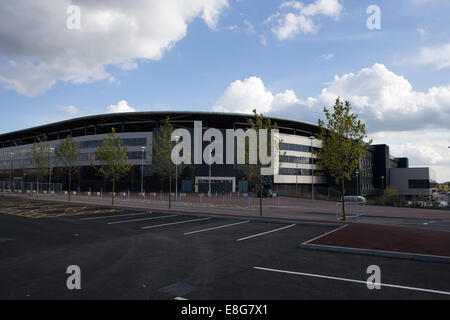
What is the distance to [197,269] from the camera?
319 inches

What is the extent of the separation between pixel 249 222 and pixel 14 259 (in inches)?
500

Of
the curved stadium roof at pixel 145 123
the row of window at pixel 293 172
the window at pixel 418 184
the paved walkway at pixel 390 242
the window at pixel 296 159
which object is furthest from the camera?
the window at pixel 418 184

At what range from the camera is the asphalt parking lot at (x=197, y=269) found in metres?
6.36

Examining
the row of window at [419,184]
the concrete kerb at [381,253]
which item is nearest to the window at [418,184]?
the row of window at [419,184]

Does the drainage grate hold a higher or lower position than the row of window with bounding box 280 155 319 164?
lower

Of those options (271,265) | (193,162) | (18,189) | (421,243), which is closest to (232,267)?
(271,265)

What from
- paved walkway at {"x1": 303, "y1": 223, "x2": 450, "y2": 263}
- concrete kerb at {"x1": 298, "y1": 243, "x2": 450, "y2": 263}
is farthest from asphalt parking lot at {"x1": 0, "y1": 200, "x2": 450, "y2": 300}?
paved walkway at {"x1": 303, "y1": 223, "x2": 450, "y2": 263}

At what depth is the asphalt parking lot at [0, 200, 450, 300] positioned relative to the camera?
6363mm

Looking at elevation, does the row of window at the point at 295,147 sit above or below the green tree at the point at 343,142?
above

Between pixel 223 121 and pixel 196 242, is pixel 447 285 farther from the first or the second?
pixel 223 121

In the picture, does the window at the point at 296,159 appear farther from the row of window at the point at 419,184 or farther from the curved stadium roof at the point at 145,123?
the row of window at the point at 419,184

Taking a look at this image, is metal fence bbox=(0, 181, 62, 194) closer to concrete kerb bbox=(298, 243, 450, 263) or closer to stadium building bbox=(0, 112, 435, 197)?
stadium building bbox=(0, 112, 435, 197)

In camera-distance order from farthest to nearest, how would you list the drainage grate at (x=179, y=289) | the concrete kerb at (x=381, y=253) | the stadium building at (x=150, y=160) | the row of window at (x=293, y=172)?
the row of window at (x=293, y=172) → the stadium building at (x=150, y=160) → the concrete kerb at (x=381, y=253) → the drainage grate at (x=179, y=289)

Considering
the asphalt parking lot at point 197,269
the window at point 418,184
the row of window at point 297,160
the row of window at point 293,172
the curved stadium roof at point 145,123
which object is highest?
the curved stadium roof at point 145,123
